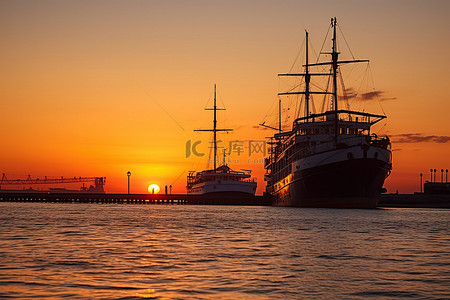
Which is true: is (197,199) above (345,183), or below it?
below

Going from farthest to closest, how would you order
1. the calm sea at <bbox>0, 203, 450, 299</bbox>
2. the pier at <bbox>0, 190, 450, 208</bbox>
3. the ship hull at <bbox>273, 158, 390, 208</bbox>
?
the pier at <bbox>0, 190, 450, 208</bbox>, the ship hull at <bbox>273, 158, 390, 208</bbox>, the calm sea at <bbox>0, 203, 450, 299</bbox>

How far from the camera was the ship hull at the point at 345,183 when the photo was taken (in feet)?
270

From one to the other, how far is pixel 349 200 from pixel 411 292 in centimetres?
6984

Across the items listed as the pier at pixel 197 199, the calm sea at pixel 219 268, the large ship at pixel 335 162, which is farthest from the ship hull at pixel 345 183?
the pier at pixel 197 199

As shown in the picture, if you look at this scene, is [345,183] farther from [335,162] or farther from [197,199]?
[197,199]

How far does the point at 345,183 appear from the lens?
83.5 m

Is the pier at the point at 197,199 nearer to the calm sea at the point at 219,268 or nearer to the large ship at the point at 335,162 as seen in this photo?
the large ship at the point at 335,162

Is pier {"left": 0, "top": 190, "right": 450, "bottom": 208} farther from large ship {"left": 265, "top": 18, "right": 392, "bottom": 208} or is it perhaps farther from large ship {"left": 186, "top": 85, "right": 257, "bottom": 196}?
large ship {"left": 265, "top": 18, "right": 392, "bottom": 208}

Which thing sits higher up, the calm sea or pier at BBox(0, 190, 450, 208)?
pier at BBox(0, 190, 450, 208)

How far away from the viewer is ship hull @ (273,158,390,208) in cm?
8231

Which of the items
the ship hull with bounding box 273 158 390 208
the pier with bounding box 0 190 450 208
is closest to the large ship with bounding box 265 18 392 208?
the ship hull with bounding box 273 158 390 208

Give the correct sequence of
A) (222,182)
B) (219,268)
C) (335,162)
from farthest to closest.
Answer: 1. (222,182)
2. (335,162)
3. (219,268)

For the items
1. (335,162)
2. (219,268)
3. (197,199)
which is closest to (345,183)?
(335,162)

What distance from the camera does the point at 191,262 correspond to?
72.9 ft
